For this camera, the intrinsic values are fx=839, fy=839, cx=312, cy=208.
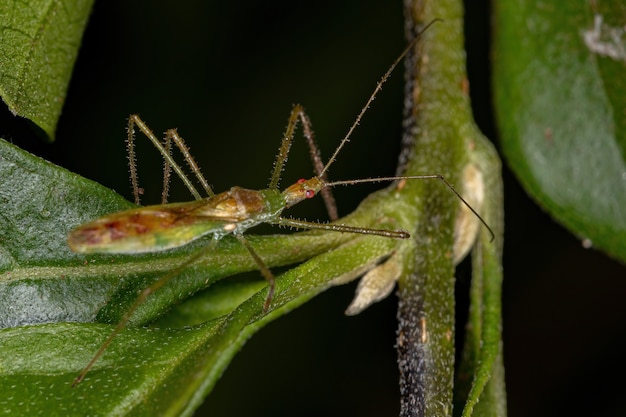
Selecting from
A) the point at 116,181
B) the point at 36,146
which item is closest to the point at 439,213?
the point at 36,146

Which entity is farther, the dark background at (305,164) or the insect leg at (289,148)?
the dark background at (305,164)

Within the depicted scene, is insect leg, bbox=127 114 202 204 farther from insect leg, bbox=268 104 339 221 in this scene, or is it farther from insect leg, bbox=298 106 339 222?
insect leg, bbox=298 106 339 222

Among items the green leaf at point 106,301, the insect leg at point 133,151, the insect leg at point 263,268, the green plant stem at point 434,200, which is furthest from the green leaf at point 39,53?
the green plant stem at point 434,200

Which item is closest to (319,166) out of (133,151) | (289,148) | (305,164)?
(289,148)

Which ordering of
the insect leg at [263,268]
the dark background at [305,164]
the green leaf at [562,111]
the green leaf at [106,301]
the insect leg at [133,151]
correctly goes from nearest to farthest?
the green leaf at [106,301] → the insect leg at [263,268] → the green leaf at [562,111] → the insect leg at [133,151] → the dark background at [305,164]

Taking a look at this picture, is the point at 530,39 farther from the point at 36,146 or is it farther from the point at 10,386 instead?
the point at 10,386

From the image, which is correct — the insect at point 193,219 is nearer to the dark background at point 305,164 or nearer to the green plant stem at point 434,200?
the green plant stem at point 434,200

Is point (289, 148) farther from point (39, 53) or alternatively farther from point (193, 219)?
point (39, 53)

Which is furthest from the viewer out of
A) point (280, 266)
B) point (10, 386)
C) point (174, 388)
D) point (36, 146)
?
point (36, 146)
